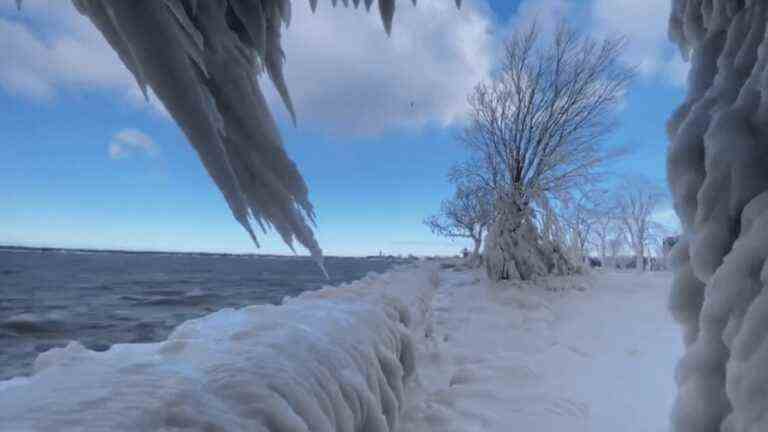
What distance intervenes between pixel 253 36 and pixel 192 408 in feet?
3.39

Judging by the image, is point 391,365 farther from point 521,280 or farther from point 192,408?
point 521,280

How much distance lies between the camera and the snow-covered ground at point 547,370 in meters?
2.44

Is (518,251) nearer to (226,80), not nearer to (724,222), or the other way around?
(724,222)

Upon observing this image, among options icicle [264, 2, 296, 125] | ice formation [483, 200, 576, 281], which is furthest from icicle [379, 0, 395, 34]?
ice formation [483, 200, 576, 281]

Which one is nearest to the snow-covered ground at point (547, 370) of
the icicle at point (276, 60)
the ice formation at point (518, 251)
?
the icicle at point (276, 60)

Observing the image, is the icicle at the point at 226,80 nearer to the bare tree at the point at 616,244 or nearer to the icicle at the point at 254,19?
the icicle at the point at 254,19

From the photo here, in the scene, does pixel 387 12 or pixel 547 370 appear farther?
pixel 547 370

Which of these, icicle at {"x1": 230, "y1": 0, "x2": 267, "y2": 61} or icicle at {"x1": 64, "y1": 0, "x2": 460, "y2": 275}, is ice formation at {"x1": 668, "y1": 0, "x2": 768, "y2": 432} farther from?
icicle at {"x1": 230, "y1": 0, "x2": 267, "y2": 61}

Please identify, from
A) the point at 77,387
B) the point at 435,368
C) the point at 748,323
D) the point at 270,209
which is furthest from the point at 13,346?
the point at 748,323

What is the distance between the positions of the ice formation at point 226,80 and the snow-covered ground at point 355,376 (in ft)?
1.75

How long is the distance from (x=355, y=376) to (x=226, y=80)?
4.45 ft

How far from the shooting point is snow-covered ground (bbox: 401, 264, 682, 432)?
8.00 ft

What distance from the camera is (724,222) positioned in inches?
43.4

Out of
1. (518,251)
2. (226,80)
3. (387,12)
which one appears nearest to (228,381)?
(226,80)
